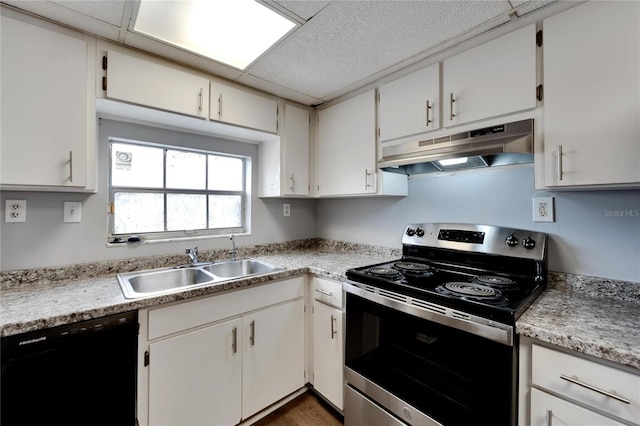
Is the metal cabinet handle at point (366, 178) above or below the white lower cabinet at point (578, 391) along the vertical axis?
above

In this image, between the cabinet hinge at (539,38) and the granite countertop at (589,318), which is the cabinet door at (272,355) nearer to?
the granite countertop at (589,318)

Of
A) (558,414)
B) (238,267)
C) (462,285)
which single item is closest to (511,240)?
(462,285)

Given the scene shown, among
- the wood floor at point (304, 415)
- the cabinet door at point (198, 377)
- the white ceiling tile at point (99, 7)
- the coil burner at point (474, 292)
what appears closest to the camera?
the coil burner at point (474, 292)

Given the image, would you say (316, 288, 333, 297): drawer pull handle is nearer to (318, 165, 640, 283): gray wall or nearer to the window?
(318, 165, 640, 283): gray wall

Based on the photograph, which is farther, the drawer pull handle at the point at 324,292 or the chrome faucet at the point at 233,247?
the chrome faucet at the point at 233,247

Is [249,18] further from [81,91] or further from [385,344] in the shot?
[385,344]

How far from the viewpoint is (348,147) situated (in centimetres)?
211

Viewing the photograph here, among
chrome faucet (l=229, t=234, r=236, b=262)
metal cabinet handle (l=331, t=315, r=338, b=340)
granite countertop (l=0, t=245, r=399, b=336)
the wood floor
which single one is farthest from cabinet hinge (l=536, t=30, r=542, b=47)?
the wood floor

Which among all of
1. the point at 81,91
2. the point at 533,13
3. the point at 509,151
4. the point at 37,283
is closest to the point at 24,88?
the point at 81,91

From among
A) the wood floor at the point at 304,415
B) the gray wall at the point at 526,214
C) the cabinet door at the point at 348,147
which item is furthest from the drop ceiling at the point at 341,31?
the wood floor at the point at 304,415

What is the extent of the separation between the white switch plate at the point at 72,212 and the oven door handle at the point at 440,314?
167 centimetres

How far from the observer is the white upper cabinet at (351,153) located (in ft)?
6.35

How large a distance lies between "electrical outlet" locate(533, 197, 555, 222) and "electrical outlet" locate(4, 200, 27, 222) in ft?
8.97

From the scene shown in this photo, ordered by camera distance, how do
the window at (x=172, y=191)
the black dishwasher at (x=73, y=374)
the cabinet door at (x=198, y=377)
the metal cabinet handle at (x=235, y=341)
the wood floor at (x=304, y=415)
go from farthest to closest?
the window at (x=172, y=191) < the wood floor at (x=304, y=415) < the metal cabinet handle at (x=235, y=341) < the cabinet door at (x=198, y=377) < the black dishwasher at (x=73, y=374)
